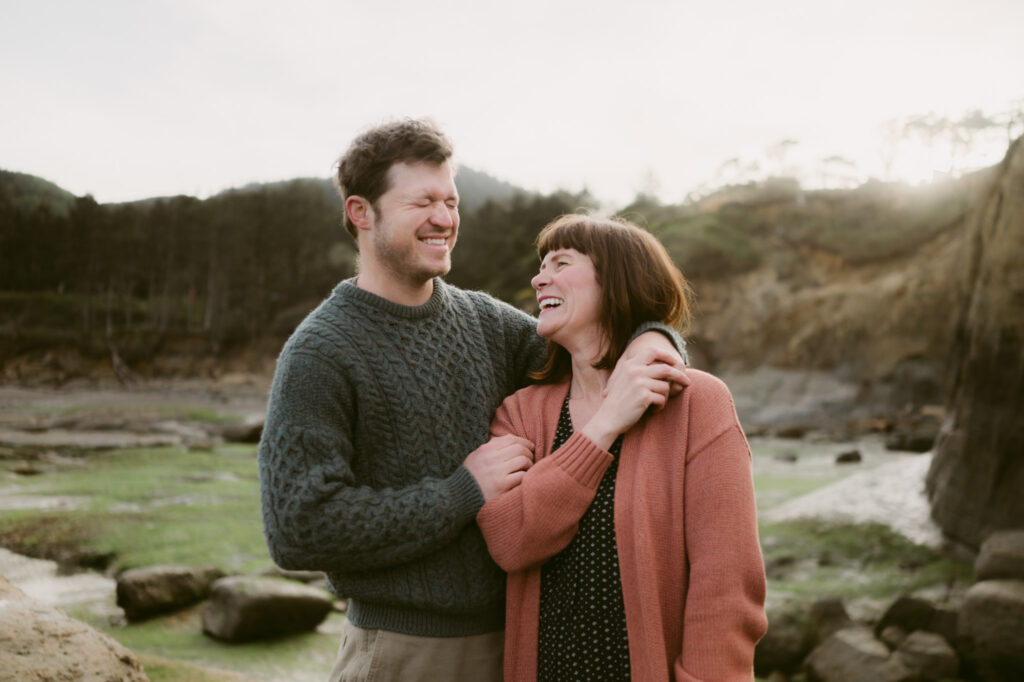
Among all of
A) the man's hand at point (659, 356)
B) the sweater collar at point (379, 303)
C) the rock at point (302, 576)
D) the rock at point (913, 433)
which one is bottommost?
the rock at point (913, 433)

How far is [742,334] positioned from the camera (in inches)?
1152

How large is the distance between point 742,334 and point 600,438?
28.4m

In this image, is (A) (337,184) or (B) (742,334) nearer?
(A) (337,184)

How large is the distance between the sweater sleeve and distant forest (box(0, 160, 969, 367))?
35.2 inches

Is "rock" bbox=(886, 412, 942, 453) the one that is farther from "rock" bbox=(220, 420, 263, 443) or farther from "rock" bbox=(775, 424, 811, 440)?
"rock" bbox=(220, 420, 263, 443)

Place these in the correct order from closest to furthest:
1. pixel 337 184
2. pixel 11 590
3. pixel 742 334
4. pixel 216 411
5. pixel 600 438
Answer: pixel 600 438 → pixel 337 184 → pixel 11 590 → pixel 216 411 → pixel 742 334

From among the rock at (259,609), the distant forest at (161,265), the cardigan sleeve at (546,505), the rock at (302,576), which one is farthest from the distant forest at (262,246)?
the rock at (302,576)

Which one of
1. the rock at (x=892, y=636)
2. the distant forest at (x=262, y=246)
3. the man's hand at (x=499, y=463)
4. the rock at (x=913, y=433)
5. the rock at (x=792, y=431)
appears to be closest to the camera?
the man's hand at (x=499, y=463)

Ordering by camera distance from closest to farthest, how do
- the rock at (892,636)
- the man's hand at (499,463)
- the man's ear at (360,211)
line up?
the man's hand at (499,463) < the man's ear at (360,211) < the rock at (892,636)

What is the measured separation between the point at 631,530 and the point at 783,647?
430cm

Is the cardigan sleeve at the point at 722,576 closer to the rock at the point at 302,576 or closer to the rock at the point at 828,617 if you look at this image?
the rock at the point at 828,617

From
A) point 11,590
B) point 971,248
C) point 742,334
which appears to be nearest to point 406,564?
point 11,590

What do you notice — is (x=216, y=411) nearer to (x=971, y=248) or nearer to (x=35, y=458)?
(x=35, y=458)

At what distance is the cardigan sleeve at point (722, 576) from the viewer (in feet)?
6.45
